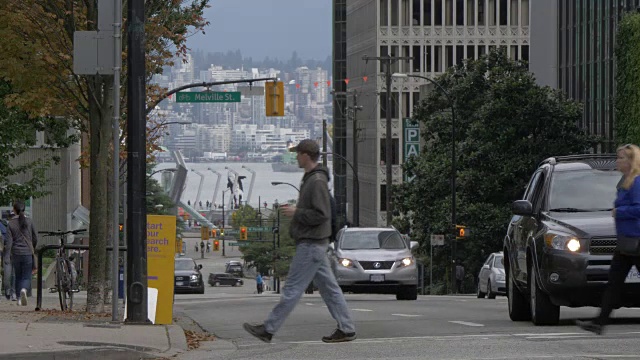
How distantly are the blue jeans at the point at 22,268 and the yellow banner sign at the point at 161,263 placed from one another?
7416 mm

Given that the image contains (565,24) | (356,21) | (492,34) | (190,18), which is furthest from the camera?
(356,21)

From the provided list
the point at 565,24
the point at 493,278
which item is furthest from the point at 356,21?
the point at 493,278

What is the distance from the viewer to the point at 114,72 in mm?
17625

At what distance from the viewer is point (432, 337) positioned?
1639 cm

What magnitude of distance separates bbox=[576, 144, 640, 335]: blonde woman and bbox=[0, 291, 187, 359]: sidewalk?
4326 mm

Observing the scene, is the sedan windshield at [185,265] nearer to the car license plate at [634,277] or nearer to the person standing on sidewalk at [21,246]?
the person standing on sidewalk at [21,246]

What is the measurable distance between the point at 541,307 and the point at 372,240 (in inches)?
521

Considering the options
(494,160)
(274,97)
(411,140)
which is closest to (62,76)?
(274,97)

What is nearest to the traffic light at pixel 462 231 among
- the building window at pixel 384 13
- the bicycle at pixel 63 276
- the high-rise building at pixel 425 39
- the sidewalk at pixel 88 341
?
the bicycle at pixel 63 276

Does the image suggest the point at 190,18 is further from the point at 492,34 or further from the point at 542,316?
the point at 492,34

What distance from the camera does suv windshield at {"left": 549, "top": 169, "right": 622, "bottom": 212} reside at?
17.6 m

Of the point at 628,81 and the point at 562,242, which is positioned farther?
the point at 628,81

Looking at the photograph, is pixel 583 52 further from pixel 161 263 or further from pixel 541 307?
pixel 541 307

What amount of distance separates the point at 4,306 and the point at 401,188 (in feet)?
144
